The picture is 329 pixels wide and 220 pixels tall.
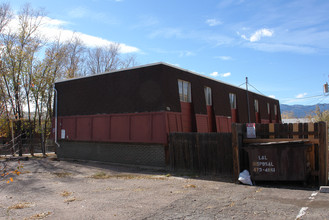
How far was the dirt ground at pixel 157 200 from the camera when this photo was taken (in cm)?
609

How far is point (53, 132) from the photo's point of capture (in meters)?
20.8

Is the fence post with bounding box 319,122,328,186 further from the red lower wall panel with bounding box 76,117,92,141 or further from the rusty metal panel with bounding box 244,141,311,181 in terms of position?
the red lower wall panel with bounding box 76,117,92,141

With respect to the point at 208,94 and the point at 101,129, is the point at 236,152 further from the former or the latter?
the point at 101,129

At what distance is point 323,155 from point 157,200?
214 inches

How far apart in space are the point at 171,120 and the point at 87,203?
325 inches

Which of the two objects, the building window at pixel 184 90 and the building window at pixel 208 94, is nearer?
the building window at pixel 184 90

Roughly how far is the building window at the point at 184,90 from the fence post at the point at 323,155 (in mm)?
8725

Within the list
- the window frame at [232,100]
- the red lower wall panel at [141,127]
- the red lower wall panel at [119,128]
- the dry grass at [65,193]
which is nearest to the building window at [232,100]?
the window frame at [232,100]

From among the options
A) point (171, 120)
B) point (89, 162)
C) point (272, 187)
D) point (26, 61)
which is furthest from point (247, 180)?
point (26, 61)

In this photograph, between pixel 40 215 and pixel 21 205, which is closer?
pixel 40 215

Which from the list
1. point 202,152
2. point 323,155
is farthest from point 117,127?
point 323,155

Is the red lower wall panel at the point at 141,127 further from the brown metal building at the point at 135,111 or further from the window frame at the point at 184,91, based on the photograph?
the window frame at the point at 184,91

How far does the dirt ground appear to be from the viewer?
609 cm

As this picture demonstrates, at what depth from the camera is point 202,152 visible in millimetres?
12156
